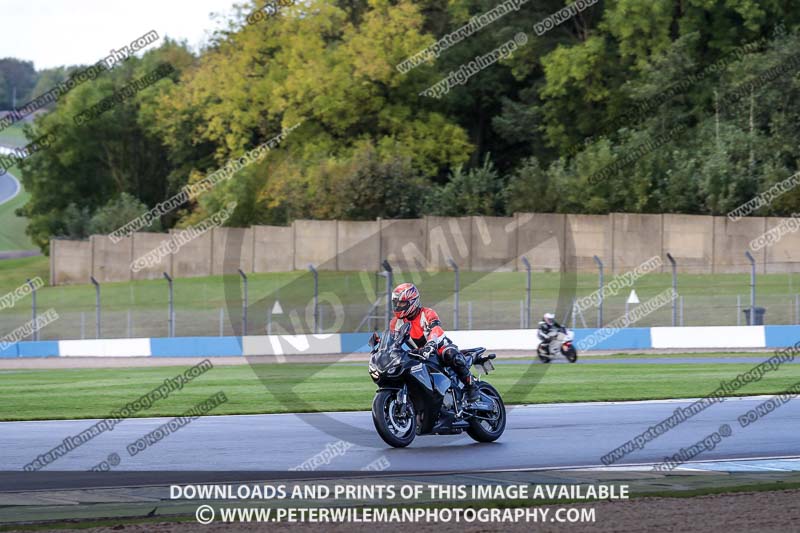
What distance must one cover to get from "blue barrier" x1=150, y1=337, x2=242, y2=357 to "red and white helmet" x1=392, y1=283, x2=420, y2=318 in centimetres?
2538

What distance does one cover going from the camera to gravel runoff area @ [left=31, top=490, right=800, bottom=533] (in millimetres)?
8109

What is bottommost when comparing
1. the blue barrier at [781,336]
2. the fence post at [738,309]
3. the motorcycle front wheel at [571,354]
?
the motorcycle front wheel at [571,354]

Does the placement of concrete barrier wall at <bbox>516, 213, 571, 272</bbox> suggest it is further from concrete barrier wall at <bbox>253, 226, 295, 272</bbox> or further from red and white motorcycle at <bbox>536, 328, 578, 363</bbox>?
red and white motorcycle at <bbox>536, 328, 578, 363</bbox>

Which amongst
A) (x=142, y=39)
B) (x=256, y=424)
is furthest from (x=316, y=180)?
(x=256, y=424)

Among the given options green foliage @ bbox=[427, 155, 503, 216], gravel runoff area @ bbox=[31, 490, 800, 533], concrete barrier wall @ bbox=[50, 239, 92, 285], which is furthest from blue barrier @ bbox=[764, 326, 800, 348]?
concrete barrier wall @ bbox=[50, 239, 92, 285]

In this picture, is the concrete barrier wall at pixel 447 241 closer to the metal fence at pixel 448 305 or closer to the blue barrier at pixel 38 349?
the metal fence at pixel 448 305

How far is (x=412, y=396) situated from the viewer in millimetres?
12930

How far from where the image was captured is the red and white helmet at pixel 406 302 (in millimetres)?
13055

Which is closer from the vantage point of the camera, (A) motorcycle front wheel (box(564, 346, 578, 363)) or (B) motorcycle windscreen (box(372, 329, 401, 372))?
(B) motorcycle windscreen (box(372, 329, 401, 372))

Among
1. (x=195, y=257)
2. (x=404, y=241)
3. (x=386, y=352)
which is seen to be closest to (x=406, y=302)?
(x=386, y=352)

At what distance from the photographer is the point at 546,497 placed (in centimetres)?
943

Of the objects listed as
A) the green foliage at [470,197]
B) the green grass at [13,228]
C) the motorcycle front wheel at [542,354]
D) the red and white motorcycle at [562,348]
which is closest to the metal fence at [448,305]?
the red and white motorcycle at [562,348]

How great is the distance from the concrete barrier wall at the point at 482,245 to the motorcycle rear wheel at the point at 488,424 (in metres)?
26.0

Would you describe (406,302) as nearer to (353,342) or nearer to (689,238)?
(353,342)
